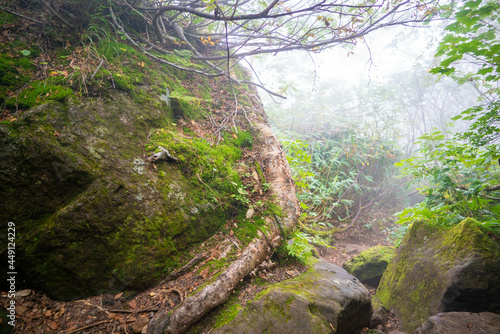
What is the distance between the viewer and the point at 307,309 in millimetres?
2172

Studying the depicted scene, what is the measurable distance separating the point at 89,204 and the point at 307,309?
8.90 feet

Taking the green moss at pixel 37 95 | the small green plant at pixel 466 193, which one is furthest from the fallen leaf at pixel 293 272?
the green moss at pixel 37 95

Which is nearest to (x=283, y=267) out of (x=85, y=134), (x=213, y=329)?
(x=213, y=329)

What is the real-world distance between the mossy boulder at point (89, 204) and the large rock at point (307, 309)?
3.58ft

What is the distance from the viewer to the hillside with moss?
208 cm

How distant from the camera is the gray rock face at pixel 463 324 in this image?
6.72 feet

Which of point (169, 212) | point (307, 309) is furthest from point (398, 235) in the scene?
point (169, 212)

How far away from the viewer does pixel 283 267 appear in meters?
2.90

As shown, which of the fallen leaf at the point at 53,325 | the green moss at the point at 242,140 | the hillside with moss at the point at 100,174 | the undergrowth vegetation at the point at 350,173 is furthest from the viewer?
the undergrowth vegetation at the point at 350,173

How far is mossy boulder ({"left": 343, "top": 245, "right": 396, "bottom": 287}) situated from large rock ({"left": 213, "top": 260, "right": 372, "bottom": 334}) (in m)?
1.78

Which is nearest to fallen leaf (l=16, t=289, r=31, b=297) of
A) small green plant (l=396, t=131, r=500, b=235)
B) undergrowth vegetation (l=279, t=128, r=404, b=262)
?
small green plant (l=396, t=131, r=500, b=235)

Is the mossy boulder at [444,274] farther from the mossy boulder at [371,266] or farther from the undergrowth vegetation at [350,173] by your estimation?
the undergrowth vegetation at [350,173]

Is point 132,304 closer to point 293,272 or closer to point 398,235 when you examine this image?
point 293,272

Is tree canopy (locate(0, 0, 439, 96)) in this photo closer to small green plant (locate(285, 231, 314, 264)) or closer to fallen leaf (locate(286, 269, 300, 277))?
small green plant (locate(285, 231, 314, 264))
